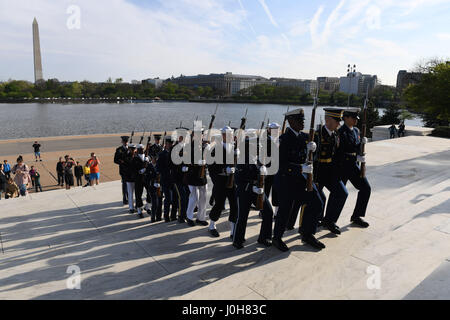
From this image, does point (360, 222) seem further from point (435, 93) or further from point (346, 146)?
point (435, 93)

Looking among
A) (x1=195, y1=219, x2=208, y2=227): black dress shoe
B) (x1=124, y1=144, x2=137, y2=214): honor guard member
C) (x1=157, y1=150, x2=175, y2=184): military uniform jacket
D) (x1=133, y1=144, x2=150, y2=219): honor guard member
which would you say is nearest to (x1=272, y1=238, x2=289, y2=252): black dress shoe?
(x1=195, y1=219, x2=208, y2=227): black dress shoe

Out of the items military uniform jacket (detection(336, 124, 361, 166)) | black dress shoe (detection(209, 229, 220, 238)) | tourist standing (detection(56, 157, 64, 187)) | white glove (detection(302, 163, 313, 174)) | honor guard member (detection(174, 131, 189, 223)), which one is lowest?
tourist standing (detection(56, 157, 64, 187))

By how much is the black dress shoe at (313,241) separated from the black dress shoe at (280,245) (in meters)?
0.38

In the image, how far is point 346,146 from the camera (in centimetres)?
566

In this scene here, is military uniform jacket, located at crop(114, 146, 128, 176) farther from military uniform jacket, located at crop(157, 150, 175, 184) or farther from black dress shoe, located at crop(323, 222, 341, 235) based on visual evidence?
black dress shoe, located at crop(323, 222, 341, 235)

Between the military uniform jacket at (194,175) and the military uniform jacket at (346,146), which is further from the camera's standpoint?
the military uniform jacket at (194,175)

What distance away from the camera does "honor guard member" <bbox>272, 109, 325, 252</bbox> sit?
4.88 meters

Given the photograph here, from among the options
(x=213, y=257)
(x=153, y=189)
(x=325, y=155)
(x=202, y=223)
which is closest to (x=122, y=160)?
(x=153, y=189)

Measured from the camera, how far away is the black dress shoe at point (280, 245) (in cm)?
473

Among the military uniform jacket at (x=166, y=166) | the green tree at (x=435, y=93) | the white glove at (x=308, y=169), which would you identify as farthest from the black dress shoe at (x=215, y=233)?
the green tree at (x=435, y=93)

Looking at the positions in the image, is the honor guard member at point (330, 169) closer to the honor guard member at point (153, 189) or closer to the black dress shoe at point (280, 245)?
the black dress shoe at point (280, 245)

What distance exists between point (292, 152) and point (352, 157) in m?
1.52

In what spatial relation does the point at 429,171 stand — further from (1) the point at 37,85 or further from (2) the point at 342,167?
(1) the point at 37,85
